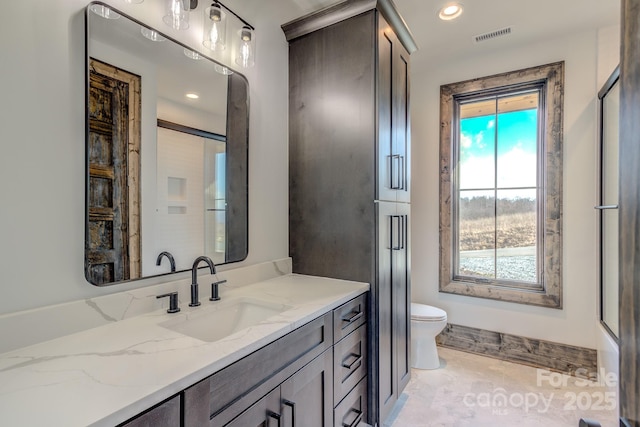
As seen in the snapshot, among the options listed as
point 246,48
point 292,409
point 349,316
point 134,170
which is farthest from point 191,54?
point 292,409

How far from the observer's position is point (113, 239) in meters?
1.14

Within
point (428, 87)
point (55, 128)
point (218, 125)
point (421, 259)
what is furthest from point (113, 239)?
point (428, 87)

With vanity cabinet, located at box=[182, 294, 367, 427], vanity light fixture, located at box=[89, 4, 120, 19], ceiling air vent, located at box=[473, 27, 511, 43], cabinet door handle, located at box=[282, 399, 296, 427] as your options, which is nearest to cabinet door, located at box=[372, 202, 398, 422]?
vanity cabinet, located at box=[182, 294, 367, 427]

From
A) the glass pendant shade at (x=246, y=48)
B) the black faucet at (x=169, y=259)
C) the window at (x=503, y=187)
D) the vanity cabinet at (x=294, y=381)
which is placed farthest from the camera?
the window at (x=503, y=187)

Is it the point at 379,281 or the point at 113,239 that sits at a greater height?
the point at 113,239

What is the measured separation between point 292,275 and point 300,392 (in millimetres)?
838

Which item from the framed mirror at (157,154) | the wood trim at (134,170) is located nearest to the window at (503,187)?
the framed mirror at (157,154)

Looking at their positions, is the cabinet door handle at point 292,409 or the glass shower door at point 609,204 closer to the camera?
the cabinet door handle at point 292,409

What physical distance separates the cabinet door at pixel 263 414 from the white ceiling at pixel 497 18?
2085 millimetres

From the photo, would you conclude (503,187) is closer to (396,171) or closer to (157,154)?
(396,171)

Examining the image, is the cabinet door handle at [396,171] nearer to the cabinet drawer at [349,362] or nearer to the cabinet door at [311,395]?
the cabinet drawer at [349,362]

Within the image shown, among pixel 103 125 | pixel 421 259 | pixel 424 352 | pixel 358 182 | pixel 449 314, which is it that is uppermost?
pixel 103 125

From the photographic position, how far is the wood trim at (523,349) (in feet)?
7.83

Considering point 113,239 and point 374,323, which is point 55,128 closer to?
point 113,239
